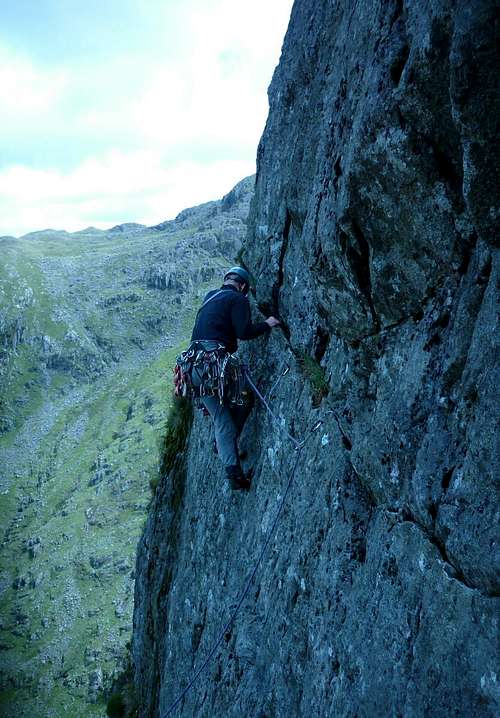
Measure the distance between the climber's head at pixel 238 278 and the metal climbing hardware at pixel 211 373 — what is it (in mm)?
1446

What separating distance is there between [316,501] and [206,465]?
19.8ft

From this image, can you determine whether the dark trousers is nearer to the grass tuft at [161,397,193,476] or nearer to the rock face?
the rock face

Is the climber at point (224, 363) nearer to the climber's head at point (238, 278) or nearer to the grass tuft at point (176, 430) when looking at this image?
the climber's head at point (238, 278)

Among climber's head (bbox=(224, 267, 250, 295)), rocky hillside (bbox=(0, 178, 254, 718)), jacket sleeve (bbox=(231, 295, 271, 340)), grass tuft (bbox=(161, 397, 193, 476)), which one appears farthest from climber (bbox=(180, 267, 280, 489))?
rocky hillside (bbox=(0, 178, 254, 718))

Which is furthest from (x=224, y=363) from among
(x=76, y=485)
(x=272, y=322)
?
(x=76, y=485)

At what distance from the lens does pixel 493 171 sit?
16.9ft

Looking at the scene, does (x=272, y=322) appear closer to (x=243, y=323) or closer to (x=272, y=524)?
(x=243, y=323)

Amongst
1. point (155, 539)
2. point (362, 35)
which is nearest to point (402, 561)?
point (362, 35)

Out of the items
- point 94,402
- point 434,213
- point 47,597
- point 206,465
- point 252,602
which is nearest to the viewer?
point 434,213

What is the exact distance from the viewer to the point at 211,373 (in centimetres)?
1143

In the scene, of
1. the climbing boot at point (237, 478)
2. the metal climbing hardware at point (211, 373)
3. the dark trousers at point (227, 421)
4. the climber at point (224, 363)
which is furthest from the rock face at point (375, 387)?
the metal climbing hardware at point (211, 373)

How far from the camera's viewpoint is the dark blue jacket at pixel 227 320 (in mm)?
11484

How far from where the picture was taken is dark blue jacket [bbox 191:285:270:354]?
452 inches

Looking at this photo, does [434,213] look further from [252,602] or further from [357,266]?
[252,602]
